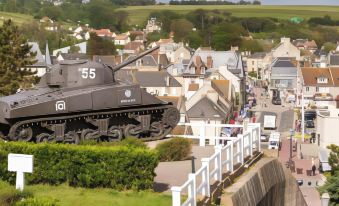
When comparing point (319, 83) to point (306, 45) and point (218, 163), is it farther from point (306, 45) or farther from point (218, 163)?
point (218, 163)

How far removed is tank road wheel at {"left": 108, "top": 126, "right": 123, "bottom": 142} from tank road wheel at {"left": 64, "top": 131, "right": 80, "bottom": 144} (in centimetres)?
97

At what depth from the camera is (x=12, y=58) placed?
43.5 meters

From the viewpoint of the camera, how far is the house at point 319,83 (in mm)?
99750

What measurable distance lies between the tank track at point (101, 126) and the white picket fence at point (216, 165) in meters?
1.47

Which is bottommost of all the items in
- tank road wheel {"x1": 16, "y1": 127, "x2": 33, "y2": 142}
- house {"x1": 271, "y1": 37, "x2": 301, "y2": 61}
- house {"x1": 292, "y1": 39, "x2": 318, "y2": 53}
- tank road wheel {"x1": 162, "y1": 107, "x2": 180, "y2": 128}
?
tank road wheel {"x1": 16, "y1": 127, "x2": 33, "y2": 142}

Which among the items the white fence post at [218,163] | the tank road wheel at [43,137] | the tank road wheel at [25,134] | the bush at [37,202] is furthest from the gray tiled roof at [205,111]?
the bush at [37,202]

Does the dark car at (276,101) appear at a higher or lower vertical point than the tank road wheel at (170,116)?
lower

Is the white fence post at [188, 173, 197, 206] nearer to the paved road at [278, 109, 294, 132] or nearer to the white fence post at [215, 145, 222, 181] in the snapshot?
the white fence post at [215, 145, 222, 181]

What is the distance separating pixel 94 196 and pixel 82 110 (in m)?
6.70

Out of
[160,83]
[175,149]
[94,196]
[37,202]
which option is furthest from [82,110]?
[160,83]

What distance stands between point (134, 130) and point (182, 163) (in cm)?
345

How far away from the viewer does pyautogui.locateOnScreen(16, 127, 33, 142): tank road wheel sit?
19.5 metres

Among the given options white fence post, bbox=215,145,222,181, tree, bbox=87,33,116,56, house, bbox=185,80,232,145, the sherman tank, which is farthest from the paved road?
white fence post, bbox=215,145,222,181

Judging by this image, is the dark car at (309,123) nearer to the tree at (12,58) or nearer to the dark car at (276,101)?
the dark car at (276,101)
